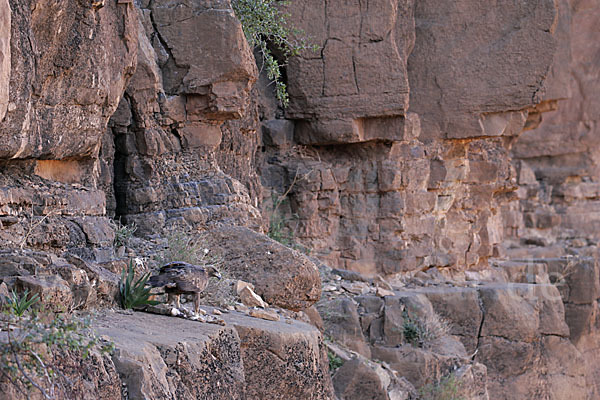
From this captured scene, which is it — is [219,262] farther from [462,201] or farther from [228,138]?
[462,201]

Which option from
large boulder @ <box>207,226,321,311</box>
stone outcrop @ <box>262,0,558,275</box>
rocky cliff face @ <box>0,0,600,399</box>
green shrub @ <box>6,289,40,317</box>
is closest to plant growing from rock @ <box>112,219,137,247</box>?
rocky cliff face @ <box>0,0,600,399</box>

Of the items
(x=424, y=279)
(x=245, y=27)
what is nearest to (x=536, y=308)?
(x=424, y=279)

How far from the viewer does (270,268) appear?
5.74m

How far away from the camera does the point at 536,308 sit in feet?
27.3

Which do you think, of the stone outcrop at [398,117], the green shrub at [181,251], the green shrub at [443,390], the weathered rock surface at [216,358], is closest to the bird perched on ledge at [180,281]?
the weathered rock surface at [216,358]

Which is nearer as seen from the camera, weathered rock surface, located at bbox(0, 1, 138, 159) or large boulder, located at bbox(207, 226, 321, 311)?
weathered rock surface, located at bbox(0, 1, 138, 159)

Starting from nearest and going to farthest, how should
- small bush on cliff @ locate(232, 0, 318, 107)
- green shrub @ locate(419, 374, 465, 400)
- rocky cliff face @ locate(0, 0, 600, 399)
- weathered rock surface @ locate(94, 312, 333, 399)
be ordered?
weathered rock surface @ locate(94, 312, 333, 399)
rocky cliff face @ locate(0, 0, 600, 399)
green shrub @ locate(419, 374, 465, 400)
small bush on cliff @ locate(232, 0, 318, 107)

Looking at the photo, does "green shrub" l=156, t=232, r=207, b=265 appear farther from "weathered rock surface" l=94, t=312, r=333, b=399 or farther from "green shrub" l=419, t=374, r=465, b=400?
"green shrub" l=419, t=374, r=465, b=400

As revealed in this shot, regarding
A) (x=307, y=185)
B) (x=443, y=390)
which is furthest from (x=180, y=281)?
(x=307, y=185)

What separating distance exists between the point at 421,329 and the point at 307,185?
6.76 ft

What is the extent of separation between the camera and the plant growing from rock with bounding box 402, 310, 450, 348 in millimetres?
7336

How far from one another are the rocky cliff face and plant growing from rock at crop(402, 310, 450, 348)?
0.12 feet

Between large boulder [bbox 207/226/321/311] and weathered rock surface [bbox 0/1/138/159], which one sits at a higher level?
weathered rock surface [bbox 0/1/138/159]

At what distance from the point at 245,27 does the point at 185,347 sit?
14.1ft
